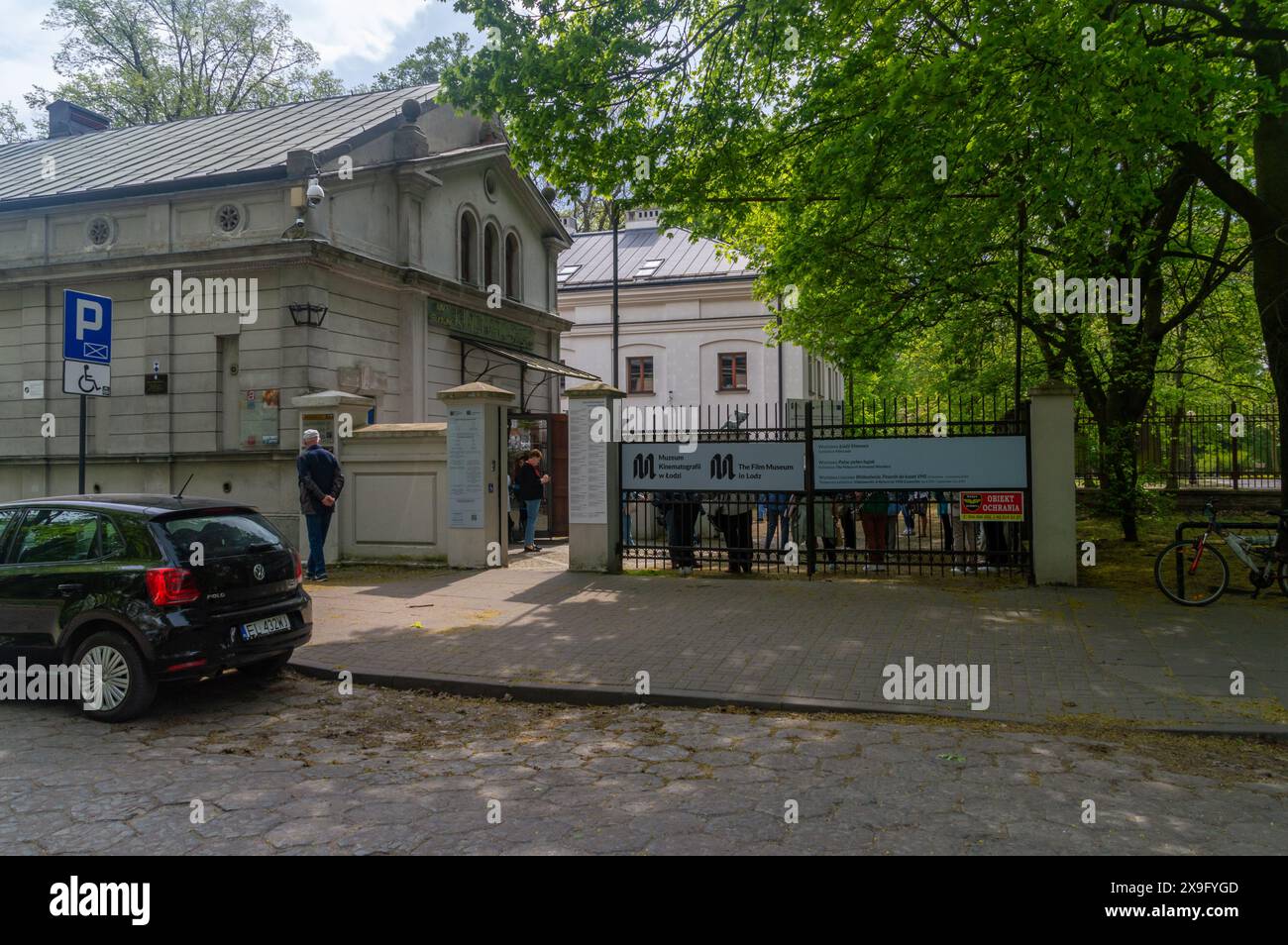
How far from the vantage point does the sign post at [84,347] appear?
9367mm

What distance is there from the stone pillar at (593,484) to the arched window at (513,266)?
11827 mm

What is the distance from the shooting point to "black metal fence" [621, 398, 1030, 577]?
12.2m

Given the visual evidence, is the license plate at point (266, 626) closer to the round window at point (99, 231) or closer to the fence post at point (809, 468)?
the fence post at point (809, 468)

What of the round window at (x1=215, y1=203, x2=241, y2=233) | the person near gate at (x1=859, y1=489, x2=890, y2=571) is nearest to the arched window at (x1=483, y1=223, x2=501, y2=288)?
the round window at (x1=215, y1=203, x2=241, y2=233)

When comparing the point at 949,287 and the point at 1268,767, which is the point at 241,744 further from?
the point at 949,287

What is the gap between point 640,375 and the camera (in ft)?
125

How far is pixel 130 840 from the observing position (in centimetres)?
425

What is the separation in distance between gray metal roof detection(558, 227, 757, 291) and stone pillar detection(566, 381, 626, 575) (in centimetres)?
2373

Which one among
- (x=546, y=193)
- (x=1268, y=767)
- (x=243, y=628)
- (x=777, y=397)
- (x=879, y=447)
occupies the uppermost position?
(x=546, y=193)

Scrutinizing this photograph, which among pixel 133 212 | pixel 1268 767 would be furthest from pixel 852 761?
pixel 133 212

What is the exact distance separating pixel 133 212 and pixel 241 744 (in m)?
16.0

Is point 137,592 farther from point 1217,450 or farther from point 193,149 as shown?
point 1217,450

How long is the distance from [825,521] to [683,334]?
2482 centimetres

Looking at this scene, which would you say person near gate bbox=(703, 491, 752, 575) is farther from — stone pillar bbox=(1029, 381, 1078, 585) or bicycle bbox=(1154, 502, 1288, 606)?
bicycle bbox=(1154, 502, 1288, 606)
